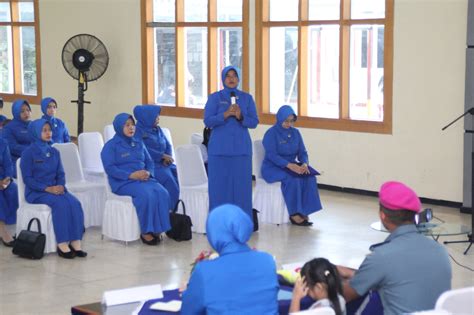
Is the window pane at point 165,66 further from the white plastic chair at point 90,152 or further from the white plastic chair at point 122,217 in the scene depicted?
the white plastic chair at point 122,217

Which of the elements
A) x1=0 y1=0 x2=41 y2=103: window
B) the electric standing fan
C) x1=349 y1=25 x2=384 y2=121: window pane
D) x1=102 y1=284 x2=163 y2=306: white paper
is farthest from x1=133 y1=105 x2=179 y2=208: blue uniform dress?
x1=0 y1=0 x2=41 y2=103: window

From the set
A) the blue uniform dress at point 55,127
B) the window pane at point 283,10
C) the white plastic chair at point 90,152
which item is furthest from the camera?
the window pane at point 283,10

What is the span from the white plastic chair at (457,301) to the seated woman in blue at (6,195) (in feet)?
18.7

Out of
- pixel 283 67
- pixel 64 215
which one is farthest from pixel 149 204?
pixel 283 67

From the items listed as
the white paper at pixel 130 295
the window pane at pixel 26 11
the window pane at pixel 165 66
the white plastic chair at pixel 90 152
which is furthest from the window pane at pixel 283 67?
the white paper at pixel 130 295

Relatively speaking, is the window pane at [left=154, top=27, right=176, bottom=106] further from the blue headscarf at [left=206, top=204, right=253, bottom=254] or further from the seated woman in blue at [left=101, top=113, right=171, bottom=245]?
the blue headscarf at [left=206, top=204, right=253, bottom=254]

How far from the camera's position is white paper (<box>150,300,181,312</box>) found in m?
4.41

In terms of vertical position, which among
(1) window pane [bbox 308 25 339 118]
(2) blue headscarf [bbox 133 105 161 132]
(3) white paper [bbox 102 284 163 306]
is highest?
(1) window pane [bbox 308 25 339 118]

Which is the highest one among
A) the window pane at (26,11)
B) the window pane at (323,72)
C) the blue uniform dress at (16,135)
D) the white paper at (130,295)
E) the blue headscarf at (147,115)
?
the window pane at (26,11)

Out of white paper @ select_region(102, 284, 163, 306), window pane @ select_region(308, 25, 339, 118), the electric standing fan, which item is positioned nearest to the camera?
white paper @ select_region(102, 284, 163, 306)

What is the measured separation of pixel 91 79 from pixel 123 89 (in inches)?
20.7

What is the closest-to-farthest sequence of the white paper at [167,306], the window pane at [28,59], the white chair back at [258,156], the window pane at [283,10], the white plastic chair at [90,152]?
the white paper at [167,306]
the white chair back at [258,156]
the white plastic chair at [90,152]
the window pane at [283,10]
the window pane at [28,59]

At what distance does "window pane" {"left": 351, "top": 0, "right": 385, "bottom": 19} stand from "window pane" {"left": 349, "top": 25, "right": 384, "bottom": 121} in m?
0.13

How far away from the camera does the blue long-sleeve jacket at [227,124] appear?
29.6ft
